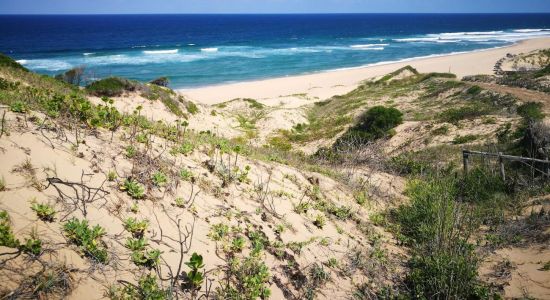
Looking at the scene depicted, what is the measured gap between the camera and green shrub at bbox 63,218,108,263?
3570 mm

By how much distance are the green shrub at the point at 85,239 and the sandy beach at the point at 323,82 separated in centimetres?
2965

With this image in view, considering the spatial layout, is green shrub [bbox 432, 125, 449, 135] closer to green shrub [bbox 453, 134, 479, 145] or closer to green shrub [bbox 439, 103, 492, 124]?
green shrub [bbox 453, 134, 479, 145]

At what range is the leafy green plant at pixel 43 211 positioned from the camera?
3.66m

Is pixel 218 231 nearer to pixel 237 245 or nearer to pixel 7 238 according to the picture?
pixel 237 245

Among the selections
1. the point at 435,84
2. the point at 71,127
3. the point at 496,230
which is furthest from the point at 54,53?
the point at 496,230

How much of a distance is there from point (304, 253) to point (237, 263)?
52.0 inches

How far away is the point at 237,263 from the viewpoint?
4.31m

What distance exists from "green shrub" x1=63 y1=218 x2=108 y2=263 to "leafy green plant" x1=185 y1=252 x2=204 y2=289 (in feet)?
3.03

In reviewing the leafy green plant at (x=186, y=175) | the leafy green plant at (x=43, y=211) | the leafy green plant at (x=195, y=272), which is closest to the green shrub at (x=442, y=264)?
the leafy green plant at (x=195, y=272)

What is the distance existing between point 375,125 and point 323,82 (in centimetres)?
2830

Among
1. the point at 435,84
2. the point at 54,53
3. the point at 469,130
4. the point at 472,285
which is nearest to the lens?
the point at 472,285

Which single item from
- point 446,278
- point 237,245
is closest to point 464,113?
point 446,278

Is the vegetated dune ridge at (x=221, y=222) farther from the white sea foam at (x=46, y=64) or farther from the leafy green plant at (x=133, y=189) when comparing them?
the white sea foam at (x=46, y=64)

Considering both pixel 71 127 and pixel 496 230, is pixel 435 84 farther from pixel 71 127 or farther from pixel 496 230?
pixel 71 127
